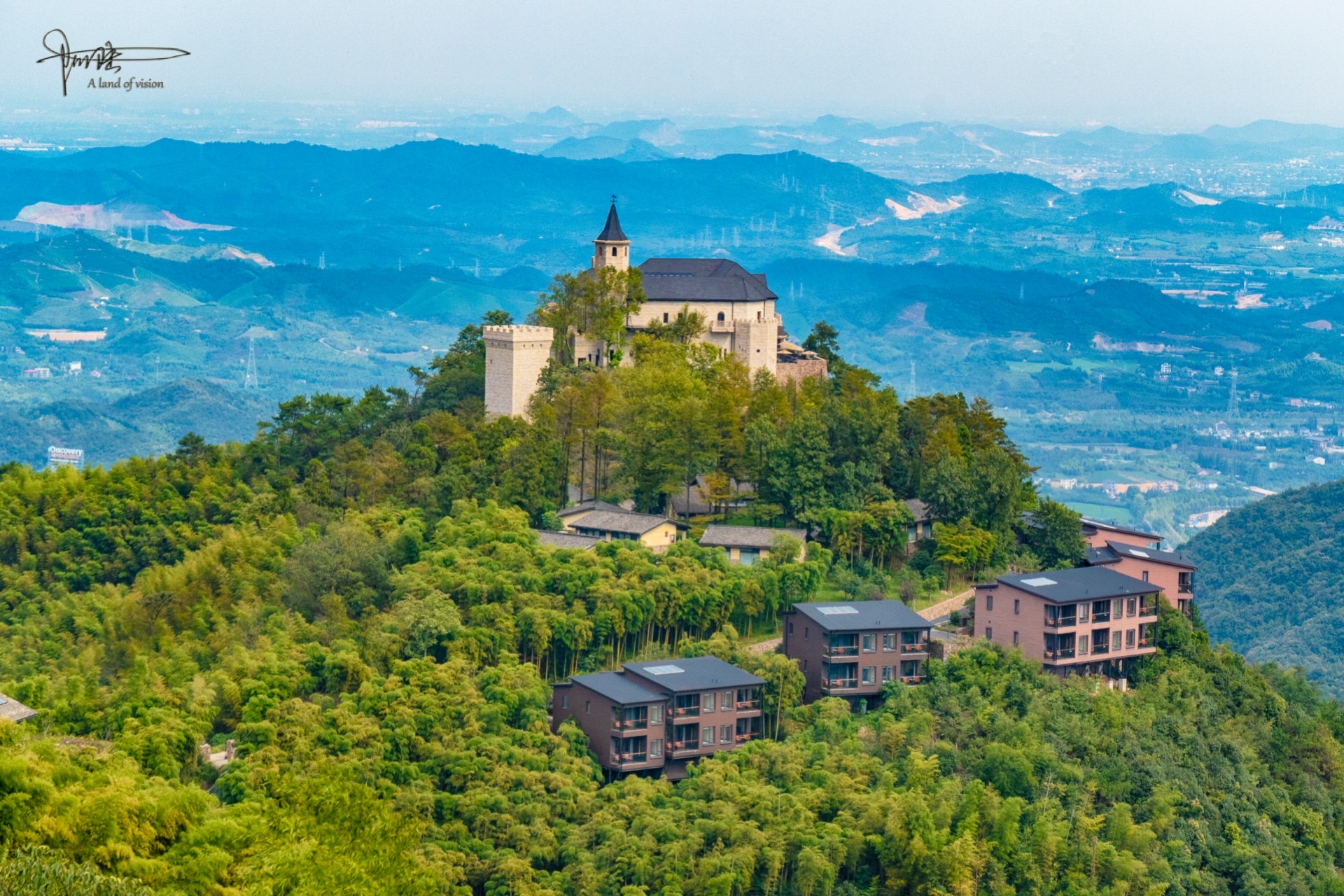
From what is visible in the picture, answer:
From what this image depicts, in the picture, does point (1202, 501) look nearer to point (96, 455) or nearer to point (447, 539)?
point (96, 455)

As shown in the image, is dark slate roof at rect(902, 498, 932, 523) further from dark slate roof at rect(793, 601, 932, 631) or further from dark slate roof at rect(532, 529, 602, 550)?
dark slate roof at rect(532, 529, 602, 550)

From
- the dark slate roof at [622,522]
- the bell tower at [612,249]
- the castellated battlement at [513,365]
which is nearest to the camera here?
the dark slate roof at [622,522]

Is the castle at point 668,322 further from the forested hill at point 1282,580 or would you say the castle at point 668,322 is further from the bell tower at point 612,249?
the forested hill at point 1282,580

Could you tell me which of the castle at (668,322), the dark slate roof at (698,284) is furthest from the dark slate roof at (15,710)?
the dark slate roof at (698,284)

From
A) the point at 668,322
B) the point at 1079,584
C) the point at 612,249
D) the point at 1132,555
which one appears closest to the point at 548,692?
the point at 1079,584

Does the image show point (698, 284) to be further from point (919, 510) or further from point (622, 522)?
point (622, 522)

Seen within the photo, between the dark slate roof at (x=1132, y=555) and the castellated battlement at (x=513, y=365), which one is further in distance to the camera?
the castellated battlement at (x=513, y=365)

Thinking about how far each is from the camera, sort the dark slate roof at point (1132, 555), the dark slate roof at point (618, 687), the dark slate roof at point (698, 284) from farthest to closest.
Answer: the dark slate roof at point (698, 284) → the dark slate roof at point (1132, 555) → the dark slate roof at point (618, 687)
